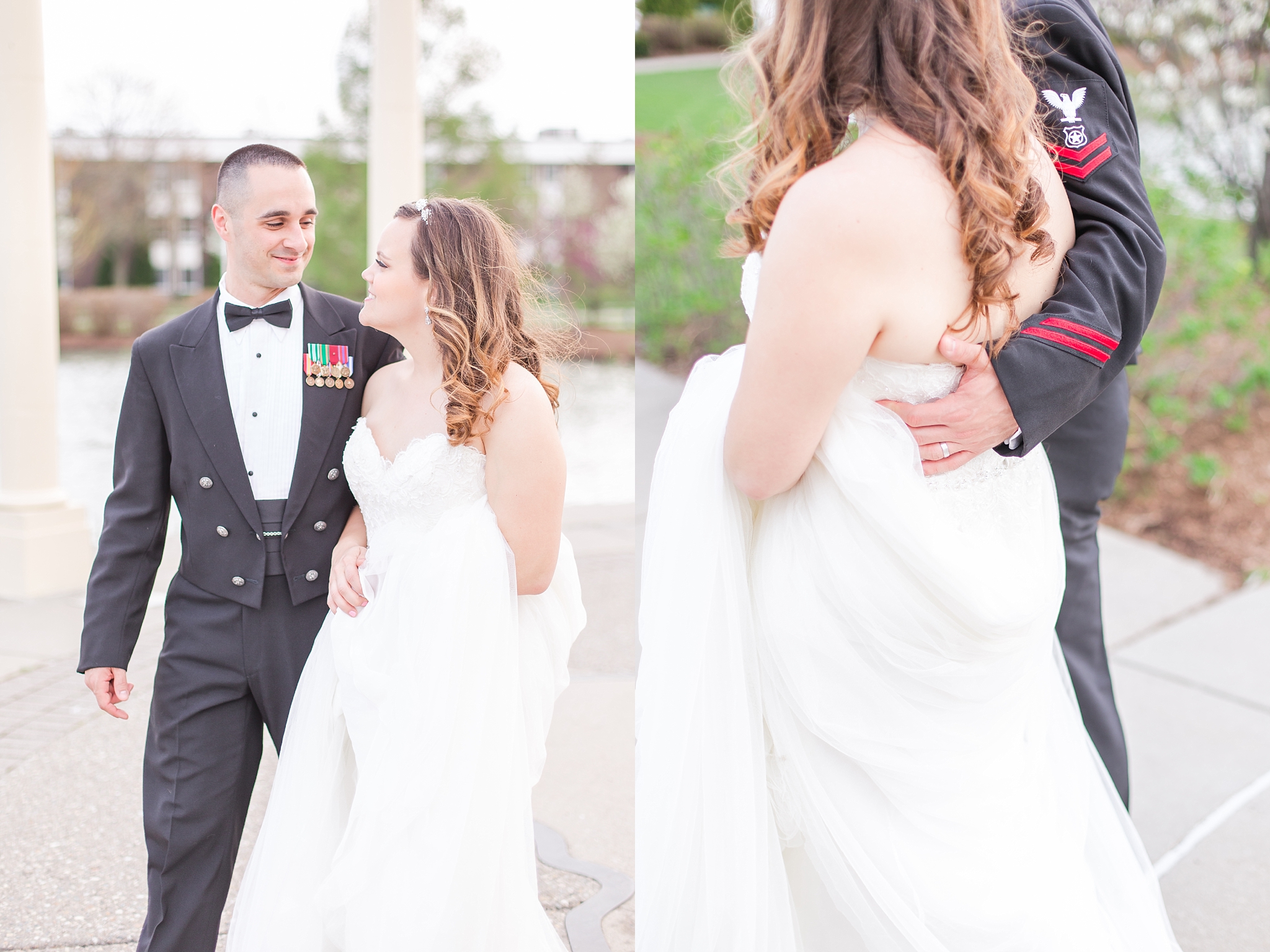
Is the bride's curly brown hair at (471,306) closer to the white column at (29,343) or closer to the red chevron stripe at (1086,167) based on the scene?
the red chevron stripe at (1086,167)

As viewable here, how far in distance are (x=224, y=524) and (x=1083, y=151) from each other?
1800 mm

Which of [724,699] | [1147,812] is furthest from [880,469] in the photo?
[1147,812]

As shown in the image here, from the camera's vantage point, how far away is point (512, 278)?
2.34m

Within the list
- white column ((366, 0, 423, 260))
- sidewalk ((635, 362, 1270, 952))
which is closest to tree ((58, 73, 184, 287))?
white column ((366, 0, 423, 260))

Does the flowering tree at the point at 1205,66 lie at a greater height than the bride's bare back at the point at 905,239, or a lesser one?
greater

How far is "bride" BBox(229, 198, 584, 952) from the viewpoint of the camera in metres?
2.12

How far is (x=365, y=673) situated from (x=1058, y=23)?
1.79 meters

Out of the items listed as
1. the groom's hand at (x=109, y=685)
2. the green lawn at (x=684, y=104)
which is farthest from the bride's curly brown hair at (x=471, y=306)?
the green lawn at (x=684, y=104)

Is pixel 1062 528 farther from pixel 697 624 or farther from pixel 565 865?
pixel 565 865

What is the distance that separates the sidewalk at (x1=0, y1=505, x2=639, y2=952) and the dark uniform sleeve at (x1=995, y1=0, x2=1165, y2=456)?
1.78 m

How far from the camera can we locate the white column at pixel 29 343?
220 inches

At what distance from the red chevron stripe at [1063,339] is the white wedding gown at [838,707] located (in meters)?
0.16

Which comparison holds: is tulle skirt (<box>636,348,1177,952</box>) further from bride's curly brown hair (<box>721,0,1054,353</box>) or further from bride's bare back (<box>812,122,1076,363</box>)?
bride's curly brown hair (<box>721,0,1054,353</box>)

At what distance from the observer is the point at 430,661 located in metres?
2.16
